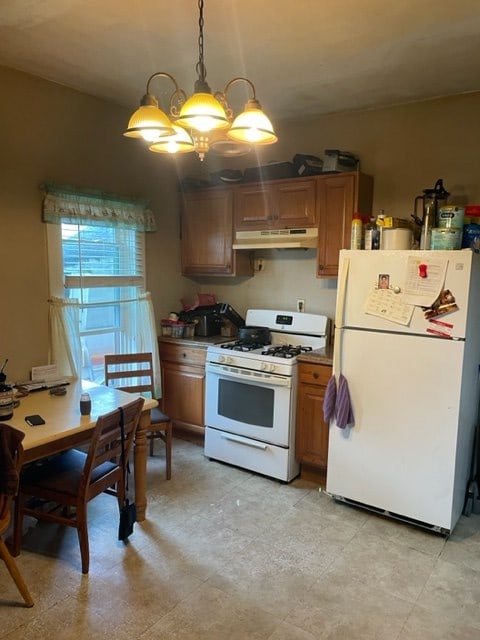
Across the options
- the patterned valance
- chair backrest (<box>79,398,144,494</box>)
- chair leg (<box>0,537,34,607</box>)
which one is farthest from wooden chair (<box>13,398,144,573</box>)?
the patterned valance

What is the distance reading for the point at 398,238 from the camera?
272 cm

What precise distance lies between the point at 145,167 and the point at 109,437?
2.41 meters

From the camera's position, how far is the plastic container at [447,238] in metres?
2.53

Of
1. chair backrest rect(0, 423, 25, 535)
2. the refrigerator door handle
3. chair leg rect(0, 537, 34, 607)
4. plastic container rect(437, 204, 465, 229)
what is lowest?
chair leg rect(0, 537, 34, 607)

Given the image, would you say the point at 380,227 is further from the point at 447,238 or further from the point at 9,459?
the point at 9,459

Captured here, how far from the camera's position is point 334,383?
290 centimetres

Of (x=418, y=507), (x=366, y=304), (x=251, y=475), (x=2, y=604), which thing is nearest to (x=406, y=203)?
(x=366, y=304)

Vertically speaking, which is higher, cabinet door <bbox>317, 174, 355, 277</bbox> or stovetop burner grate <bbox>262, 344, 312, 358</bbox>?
cabinet door <bbox>317, 174, 355, 277</bbox>

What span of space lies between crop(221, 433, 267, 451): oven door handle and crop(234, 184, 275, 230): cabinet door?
1.65 meters

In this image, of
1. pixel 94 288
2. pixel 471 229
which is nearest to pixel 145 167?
pixel 94 288

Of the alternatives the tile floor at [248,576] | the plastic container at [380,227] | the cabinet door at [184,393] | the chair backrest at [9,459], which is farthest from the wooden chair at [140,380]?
the plastic container at [380,227]

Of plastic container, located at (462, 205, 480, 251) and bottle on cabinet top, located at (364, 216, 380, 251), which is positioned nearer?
plastic container, located at (462, 205, 480, 251)

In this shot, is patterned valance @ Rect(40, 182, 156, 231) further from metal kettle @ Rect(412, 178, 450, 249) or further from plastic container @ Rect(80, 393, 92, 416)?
metal kettle @ Rect(412, 178, 450, 249)

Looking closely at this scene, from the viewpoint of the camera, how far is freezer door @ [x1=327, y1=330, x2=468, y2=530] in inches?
100
